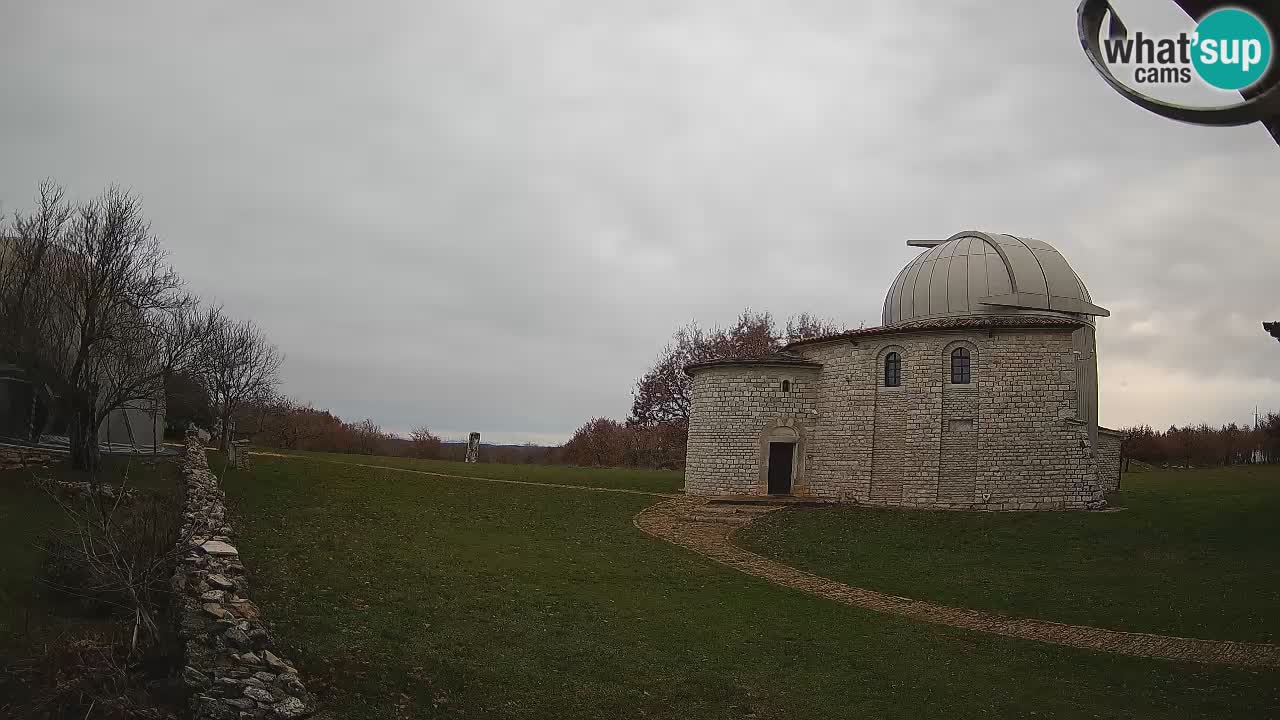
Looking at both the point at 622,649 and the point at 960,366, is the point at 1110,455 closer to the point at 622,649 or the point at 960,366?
the point at 960,366

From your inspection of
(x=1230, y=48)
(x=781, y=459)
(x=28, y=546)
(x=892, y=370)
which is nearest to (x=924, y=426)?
(x=892, y=370)

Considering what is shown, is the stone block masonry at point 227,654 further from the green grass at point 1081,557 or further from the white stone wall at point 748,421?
the white stone wall at point 748,421

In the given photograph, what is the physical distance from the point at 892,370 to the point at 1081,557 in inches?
353

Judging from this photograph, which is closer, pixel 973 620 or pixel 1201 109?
pixel 1201 109

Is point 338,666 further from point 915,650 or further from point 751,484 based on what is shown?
point 751,484

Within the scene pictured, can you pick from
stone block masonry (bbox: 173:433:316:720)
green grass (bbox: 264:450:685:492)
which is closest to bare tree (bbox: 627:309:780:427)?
green grass (bbox: 264:450:685:492)

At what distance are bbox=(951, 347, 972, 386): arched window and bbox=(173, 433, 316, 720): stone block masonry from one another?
68.4 ft

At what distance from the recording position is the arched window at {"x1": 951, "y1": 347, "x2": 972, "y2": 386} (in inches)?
932

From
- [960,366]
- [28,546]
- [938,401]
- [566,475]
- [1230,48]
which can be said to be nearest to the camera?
[1230,48]

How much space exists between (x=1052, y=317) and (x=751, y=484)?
→ 36.5 ft

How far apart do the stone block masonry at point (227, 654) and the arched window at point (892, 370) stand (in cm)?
2041

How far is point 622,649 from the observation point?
9758 millimetres

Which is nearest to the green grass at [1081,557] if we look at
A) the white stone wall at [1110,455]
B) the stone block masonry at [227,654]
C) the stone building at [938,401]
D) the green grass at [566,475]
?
the stone building at [938,401]

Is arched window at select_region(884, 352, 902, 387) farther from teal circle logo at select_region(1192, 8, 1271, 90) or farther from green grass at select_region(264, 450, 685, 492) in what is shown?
teal circle logo at select_region(1192, 8, 1271, 90)
